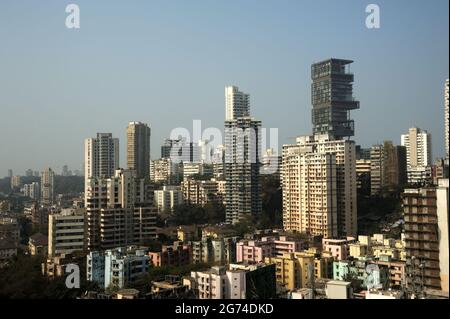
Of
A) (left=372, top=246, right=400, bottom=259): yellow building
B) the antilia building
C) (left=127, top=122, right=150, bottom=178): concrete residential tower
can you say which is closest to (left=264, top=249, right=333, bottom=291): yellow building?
(left=372, top=246, right=400, bottom=259): yellow building

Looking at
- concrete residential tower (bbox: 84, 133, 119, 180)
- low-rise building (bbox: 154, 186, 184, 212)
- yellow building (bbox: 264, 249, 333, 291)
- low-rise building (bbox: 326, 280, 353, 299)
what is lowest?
yellow building (bbox: 264, 249, 333, 291)

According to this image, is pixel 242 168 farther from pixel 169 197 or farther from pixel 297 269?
pixel 297 269

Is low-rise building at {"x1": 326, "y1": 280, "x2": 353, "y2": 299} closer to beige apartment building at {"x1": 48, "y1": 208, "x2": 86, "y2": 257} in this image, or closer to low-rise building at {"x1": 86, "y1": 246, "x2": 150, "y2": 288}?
low-rise building at {"x1": 86, "y1": 246, "x2": 150, "y2": 288}

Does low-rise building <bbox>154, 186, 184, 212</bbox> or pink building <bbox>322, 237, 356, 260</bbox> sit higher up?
low-rise building <bbox>154, 186, 184, 212</bbox>

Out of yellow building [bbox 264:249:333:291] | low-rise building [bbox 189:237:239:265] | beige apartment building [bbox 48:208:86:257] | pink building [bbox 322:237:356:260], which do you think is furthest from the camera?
beige apartment building [bbox 48:208:86:257]

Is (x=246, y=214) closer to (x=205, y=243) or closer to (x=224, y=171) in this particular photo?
(x=224, y=171)

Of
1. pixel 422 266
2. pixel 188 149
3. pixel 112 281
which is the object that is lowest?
pixel 112 281

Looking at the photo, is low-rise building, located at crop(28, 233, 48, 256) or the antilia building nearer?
low-rise building, located at crop(28, 233, 48, 256)
